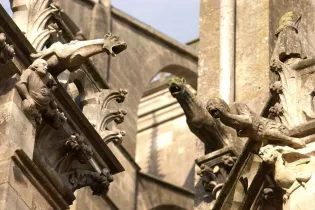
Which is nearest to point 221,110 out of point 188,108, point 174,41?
point 188,108

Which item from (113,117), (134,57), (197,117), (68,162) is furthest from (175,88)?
(134,57)

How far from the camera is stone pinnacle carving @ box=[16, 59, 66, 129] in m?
13.9

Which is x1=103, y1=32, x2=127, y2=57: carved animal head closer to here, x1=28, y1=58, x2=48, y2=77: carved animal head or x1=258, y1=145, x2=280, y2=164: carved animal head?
x1=28, y1=58, x2=48, y2=77: carved animal head

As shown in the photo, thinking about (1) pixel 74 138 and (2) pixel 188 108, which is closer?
(1) pixel 74 138

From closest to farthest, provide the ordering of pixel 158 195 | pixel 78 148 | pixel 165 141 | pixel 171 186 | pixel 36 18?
pixel 78 148
pixel 36 18
pixel 158 195
pixel 171 186
pixel 165 141

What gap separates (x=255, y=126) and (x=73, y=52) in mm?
1639

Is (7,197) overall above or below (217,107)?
below

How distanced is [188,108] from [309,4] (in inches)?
116

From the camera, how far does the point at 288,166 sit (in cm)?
1307

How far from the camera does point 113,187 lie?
79.6ft

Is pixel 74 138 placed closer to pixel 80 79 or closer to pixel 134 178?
pixel 80 79

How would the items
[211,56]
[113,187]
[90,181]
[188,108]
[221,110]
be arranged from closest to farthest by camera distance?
1. [221,110]
2. [90,181]
3. [188,108]
4. [211,56]
5. [113,187]

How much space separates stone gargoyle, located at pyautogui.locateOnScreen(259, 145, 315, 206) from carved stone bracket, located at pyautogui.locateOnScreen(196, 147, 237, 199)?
2.84 m

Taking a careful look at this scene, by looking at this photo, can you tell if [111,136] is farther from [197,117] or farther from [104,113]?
[197,117]
